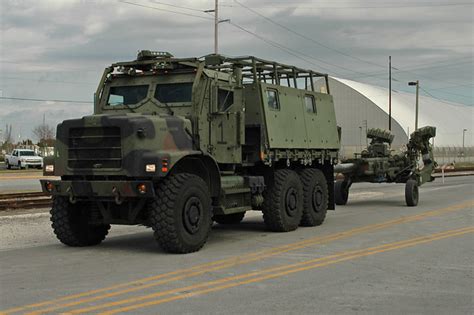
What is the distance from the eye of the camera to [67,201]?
429 inches

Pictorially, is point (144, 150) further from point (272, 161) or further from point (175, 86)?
point (272, 161)

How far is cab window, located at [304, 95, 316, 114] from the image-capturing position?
14.3 meters

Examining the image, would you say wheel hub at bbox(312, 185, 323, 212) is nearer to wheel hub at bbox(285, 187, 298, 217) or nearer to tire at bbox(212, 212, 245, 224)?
wheel hub at bbox(285, 187, 298, 217)

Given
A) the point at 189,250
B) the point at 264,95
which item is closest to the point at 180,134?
the point at 189,250

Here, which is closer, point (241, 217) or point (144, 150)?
point (144, 150)

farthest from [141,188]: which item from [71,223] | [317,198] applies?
[317,198]

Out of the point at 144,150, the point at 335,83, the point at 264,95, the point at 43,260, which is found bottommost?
the point at 43,260

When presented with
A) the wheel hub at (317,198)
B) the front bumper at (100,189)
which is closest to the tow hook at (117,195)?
the front bumper at (100,189)

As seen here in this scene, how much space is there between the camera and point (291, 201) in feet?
43.6

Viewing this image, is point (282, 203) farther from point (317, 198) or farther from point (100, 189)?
point (100, 189)

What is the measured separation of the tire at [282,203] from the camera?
42.1ft

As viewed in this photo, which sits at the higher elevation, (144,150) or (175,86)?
(175,86)

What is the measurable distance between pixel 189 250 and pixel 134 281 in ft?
7.30

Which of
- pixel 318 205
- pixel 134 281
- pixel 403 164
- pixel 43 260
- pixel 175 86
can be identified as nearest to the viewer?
pixel 134 281
